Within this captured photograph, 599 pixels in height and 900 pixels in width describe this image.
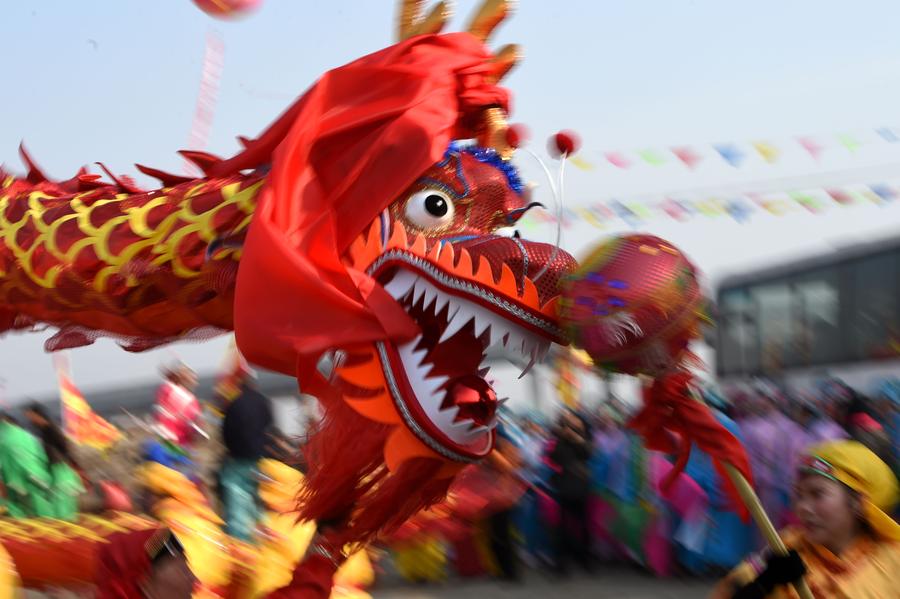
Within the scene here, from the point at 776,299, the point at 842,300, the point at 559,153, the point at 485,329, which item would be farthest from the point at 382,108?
the point at 776,299

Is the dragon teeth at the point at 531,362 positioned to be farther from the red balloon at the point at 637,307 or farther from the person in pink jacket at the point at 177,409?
the person in pink jacket at the point at 177,409

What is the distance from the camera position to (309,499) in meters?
3.18

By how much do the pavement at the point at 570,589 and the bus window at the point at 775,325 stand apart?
4055 mm

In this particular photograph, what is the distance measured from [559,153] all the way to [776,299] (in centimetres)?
783

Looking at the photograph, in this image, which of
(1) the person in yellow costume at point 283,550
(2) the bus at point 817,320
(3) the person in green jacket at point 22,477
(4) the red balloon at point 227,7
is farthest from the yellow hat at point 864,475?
(2) the bus at point 817,320

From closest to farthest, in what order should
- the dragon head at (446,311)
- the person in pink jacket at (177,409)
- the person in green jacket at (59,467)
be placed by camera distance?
the dragon head at (446,311) < the person in green jacket at (59,467) < the person in pink jacket at (177,409)

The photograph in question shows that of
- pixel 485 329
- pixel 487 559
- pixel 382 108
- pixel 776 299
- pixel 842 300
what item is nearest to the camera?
pixel 485 329

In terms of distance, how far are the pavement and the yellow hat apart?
3581 mm

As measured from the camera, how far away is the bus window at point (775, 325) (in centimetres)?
1027

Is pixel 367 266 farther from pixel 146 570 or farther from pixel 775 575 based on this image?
pixel 775 575

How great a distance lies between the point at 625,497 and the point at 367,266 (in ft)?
13.7

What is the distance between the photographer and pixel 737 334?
11289mm

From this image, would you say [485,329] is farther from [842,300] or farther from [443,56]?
[842,300]

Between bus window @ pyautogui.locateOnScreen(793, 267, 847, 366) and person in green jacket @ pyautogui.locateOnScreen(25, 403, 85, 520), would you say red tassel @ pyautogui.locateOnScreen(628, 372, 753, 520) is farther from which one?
bus window @ pyautogui.locateOnScreen(793, 267, 847, 366)
